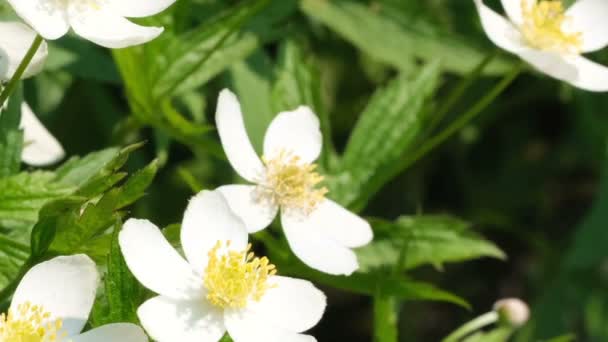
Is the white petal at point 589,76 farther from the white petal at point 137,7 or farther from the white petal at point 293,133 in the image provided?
the white petal at point 137,7

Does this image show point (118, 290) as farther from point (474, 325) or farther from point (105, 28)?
point (474, 325)

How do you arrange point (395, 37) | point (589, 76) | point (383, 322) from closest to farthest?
point (383, 322)
point (589, 76)
point (395, 37)

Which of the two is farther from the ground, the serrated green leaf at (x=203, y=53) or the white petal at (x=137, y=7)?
the white petal at (x=137, y=7)

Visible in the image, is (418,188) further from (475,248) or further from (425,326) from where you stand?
(475,248)

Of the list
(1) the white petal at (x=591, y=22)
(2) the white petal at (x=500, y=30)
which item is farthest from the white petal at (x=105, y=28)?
(1) the white petal at (x=591, y=22)

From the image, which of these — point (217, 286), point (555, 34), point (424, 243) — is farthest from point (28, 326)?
point (555, 34)

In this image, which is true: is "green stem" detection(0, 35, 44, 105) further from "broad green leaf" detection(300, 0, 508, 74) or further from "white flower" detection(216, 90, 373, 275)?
"broad green leaf" detection(300, 0, 508, 74)

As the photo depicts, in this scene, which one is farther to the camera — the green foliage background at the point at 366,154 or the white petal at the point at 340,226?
the white petal at the point at 340,226
